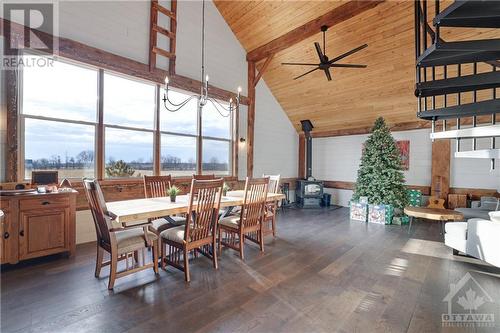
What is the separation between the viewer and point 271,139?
24.0 ft

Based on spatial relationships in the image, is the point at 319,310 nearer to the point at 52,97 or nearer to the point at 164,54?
the point at 52,97

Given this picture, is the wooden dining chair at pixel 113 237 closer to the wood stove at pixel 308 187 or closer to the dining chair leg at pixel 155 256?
the dining chair leg at pixel 155 256

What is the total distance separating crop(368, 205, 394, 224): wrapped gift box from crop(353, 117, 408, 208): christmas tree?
149 millimetres

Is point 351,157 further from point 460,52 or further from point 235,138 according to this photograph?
point 460,52

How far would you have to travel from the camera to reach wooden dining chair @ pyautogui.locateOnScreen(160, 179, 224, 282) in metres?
2.59

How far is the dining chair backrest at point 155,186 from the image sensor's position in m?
3.54

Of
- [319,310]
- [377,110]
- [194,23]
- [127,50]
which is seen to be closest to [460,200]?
[377,110]

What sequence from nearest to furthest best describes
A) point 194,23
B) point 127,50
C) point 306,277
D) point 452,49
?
1. point 452,49
2. point 306,277
3. point 127,50
4. point 194,23

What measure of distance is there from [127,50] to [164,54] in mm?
667

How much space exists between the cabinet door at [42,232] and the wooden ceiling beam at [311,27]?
5297 millimetres

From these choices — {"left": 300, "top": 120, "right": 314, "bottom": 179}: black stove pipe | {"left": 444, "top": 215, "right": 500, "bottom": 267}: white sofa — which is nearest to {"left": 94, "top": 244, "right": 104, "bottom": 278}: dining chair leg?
{"left": 444, "top": 215, "right": 500, "bottom": 267}: white sofa

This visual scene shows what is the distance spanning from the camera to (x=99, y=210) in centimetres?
238

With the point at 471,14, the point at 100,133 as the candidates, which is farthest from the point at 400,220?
the point at 100,133

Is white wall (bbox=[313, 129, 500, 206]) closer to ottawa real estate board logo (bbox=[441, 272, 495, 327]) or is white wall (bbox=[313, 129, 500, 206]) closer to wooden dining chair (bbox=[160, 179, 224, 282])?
ottawa real estate board logo (bbox=[441, 272, 495, 327])
